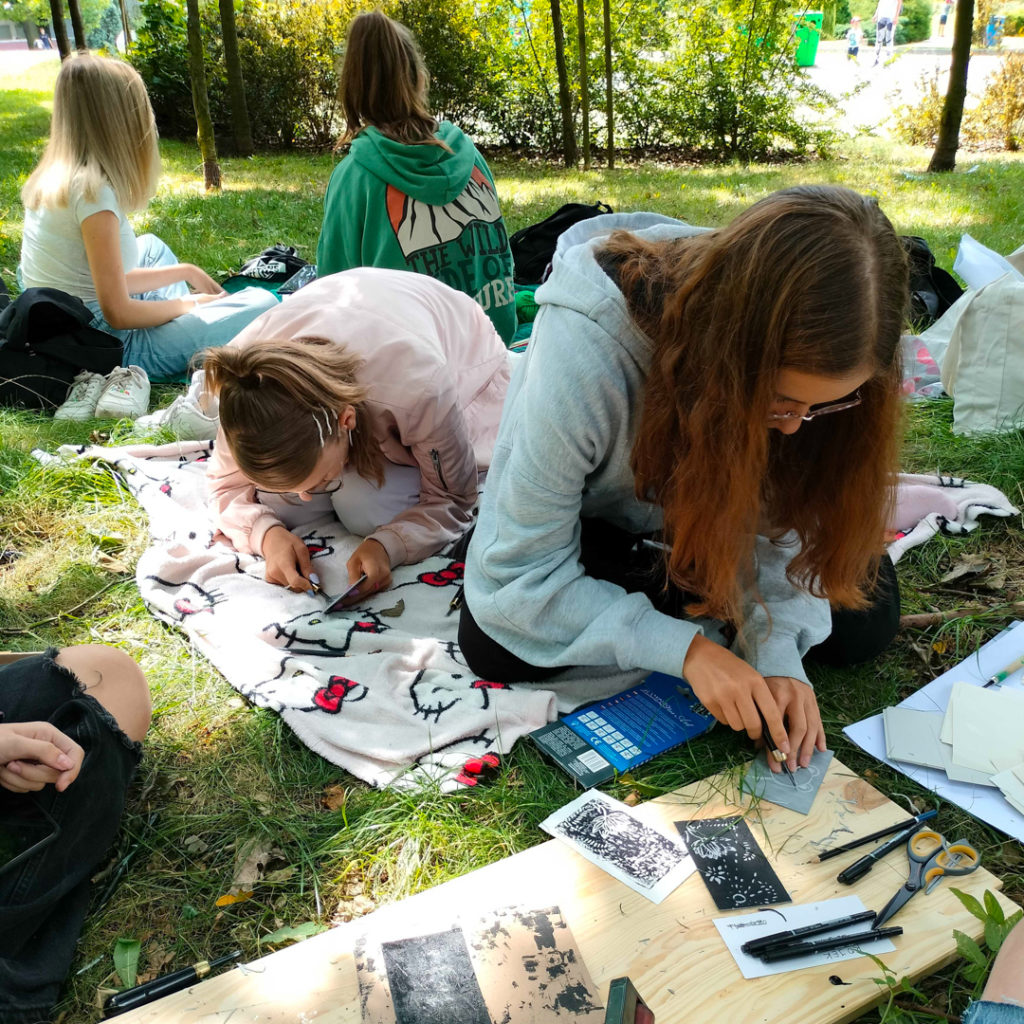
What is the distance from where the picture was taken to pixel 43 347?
3.30 metres

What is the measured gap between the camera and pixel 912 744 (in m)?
1.83

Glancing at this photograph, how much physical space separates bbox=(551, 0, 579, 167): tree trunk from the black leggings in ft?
22.0

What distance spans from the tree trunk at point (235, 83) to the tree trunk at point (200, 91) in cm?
78

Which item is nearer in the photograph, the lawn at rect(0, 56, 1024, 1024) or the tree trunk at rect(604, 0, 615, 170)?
the lawn at rect(0, 56, 1024, 1024)

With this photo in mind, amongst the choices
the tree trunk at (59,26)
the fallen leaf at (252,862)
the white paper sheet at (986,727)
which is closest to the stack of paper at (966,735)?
the white paper sheet at (986,727)

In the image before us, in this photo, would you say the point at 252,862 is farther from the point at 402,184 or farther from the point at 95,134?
the point at 95,134

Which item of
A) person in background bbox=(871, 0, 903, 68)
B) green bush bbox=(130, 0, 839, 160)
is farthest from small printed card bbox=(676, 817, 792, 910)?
person in background bbox=(871, 0, 903, 68)

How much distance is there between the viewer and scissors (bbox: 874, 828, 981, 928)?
148 cm

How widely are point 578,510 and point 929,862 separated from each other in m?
0.85

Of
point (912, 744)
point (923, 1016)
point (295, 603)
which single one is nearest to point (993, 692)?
point (912, 744)

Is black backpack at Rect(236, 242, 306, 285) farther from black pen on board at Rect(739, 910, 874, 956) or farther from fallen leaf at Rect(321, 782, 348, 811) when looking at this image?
black pen on board at Rect(739, 910, 874, 956)

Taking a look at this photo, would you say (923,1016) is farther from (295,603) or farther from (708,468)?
(295,603)

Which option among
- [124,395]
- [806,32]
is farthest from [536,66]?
[124,395]

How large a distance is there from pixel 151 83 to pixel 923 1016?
34.1 feet
